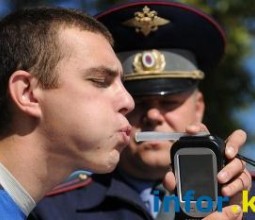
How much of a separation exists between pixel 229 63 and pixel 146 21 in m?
2.17

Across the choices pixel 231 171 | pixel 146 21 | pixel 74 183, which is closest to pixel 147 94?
pixel 146 21

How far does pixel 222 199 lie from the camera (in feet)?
5.25

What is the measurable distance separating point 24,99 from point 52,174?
176 mm

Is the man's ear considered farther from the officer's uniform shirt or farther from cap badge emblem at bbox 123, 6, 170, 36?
cap badge emblem at bbox 123, 6, 170, 36

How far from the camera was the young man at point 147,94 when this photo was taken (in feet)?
7.26

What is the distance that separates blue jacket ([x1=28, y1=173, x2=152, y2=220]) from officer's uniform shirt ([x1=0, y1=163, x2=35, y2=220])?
50cm

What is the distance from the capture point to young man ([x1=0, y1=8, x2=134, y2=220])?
1.60 meters

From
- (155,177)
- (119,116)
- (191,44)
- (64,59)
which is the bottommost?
(155,177)

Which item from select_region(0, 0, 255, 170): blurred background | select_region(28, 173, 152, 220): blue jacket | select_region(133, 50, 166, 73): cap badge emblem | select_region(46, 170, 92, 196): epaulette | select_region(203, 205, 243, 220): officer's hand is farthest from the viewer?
select_region(0, 0, 255, 170): blurred background

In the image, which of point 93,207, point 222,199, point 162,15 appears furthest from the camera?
point 162,15

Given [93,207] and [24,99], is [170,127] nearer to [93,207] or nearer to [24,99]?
[93,207]

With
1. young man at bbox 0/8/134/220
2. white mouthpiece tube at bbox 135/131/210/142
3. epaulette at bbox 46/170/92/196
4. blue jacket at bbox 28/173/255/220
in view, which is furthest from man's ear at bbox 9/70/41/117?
epaulette at bbox 46/170/92/196

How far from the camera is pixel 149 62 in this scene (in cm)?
238

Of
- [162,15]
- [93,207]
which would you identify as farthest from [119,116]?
[162,15]
